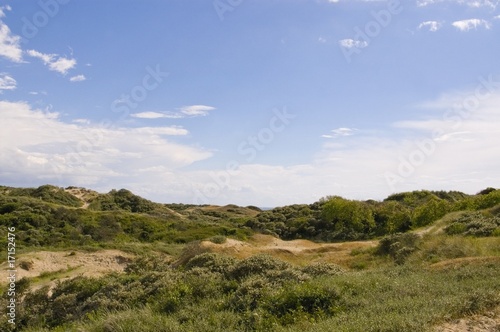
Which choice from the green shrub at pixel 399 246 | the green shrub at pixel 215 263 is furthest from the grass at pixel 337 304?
the green shrub at pixel 399 246

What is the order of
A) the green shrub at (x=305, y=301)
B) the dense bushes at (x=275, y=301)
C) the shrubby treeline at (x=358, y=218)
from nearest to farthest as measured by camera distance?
the dense bushes at (x=275, y=301) < the green shrub at (x=305, y=301) < the shrubby treeline at (x=358, y=218)

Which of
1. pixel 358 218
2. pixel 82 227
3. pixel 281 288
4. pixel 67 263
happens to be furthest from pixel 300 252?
pixel 82 227

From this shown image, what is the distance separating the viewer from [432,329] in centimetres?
555

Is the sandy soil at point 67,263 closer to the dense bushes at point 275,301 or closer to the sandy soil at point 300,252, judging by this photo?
the sandy soil at point 300,252

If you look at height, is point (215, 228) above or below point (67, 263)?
above

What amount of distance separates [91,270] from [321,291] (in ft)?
66.3

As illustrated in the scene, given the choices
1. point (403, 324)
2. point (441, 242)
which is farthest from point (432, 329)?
point (441, 242)

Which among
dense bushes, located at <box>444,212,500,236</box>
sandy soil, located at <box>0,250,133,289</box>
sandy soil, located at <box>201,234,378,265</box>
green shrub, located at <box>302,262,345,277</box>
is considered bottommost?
sandy soil, located at <box>0,250,133,289</box>

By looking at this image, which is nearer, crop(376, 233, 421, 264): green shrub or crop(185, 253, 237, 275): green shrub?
crop(185, 253, 237, 275): green shrub

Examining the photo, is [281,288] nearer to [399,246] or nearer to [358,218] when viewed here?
[399,246]

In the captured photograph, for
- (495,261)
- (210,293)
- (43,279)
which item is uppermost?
(495,261)

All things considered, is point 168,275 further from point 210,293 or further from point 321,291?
point 321,291

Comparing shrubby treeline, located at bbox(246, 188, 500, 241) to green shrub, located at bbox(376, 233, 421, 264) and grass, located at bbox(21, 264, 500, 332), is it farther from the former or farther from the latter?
grass, located at bbox(21, 264, 500, 332)

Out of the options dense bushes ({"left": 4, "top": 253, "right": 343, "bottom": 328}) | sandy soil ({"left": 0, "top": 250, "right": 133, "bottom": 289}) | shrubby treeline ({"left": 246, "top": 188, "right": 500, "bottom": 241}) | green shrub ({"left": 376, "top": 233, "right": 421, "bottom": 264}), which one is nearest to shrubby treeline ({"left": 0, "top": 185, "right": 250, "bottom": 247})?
sandy soil ({"left": 0, "top": 250, "right": 133, "bottom": 289})
